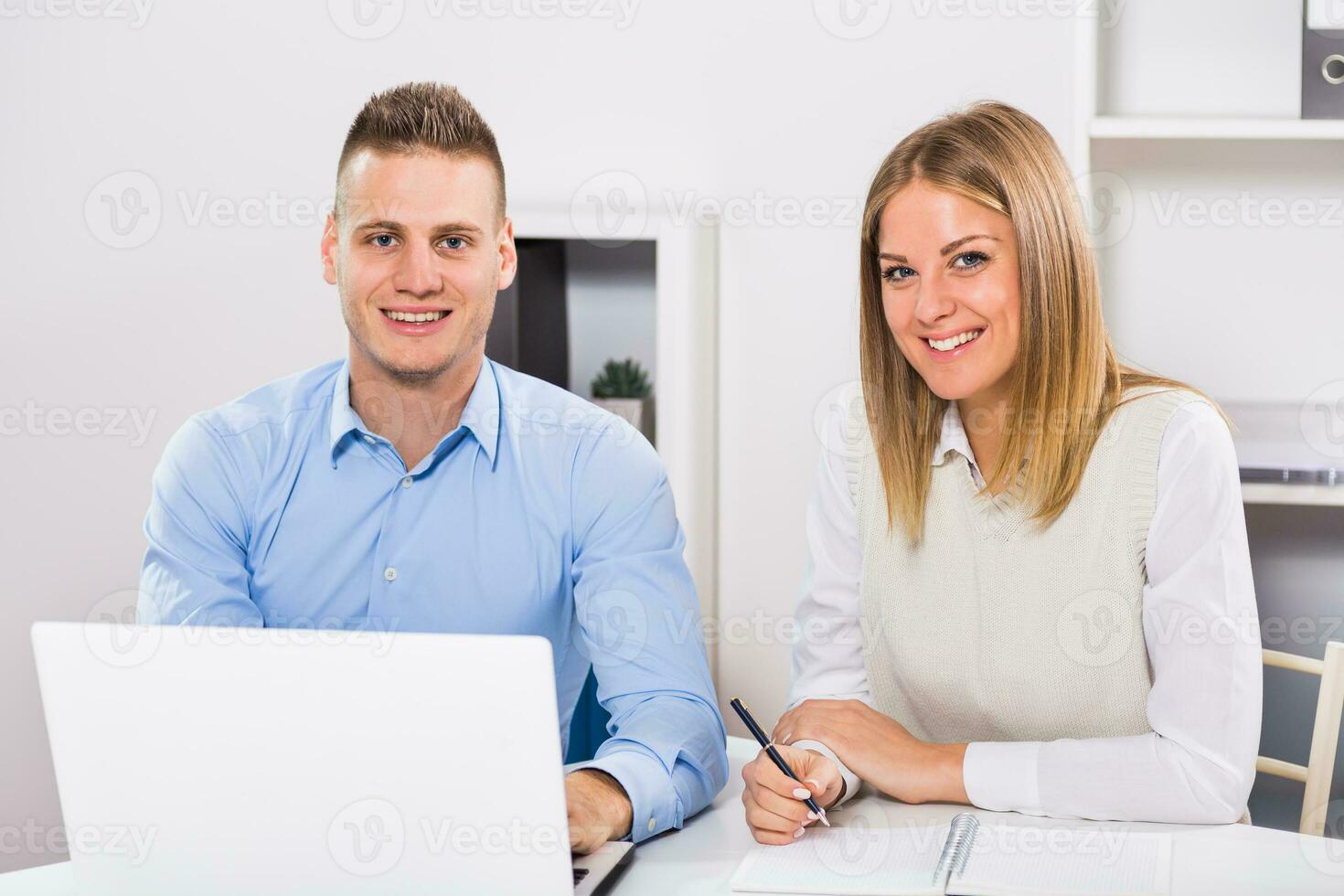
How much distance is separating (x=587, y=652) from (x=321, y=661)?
709 mm

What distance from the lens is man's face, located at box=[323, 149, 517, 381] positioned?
1.69 metres

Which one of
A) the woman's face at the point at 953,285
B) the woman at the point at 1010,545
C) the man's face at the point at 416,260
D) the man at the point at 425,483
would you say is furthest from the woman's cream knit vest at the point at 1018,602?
the man's face at the point at 416,260

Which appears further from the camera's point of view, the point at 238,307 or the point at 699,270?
the point at 238,307

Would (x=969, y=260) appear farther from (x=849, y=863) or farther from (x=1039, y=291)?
(x=849, y=863)

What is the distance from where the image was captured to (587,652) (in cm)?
165

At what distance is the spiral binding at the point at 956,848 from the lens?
1.09 meters

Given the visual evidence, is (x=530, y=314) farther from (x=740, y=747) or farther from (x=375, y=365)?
(x=740, y=747)

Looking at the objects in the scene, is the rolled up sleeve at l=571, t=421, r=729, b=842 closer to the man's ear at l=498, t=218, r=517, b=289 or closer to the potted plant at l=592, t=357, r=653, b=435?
the man's ear at l=498, t=218, r=517, b=289

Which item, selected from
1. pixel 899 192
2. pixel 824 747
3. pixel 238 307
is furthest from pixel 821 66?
pixel 824 747

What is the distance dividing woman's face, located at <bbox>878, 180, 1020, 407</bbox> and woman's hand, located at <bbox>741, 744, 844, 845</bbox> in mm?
455

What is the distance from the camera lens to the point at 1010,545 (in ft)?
4.85

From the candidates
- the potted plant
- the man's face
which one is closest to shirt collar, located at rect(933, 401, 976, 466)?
the man's face

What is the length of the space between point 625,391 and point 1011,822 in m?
1.41

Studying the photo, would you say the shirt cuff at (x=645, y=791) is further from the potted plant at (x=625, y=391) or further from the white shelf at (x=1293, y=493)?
the potted plant at (x=625, y=391)
